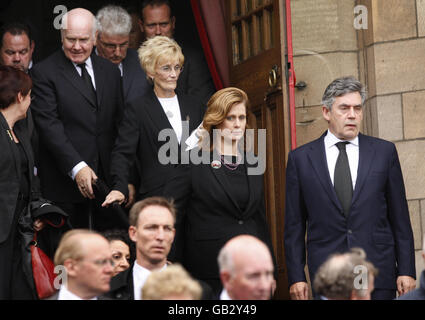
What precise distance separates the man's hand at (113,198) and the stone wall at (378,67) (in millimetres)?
1941

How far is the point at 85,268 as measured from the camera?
5496 mm

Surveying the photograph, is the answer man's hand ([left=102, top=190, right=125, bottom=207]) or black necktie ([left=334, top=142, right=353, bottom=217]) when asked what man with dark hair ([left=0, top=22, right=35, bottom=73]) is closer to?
man's hand ([left=102, top=190, right=125, bottom=207])

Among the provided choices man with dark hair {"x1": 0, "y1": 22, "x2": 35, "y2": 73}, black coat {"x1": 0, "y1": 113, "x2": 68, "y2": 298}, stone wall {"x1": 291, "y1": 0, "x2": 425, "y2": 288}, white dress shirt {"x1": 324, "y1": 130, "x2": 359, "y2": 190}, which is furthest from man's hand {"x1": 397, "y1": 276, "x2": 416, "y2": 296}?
man with dark hair {"x1": 0, "y1": 22, "x2": 35, "y2": 73}

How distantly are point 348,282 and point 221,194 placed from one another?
178 cm

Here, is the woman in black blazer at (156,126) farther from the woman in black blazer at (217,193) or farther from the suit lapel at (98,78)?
the suit lapel at (98,78)

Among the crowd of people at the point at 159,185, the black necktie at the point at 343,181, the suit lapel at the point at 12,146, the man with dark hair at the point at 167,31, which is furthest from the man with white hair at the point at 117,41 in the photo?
the black necktie at the point at 343,181

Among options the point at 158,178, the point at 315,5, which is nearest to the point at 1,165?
the point at 158,178

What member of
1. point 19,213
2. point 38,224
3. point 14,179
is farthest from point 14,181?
point 38,224

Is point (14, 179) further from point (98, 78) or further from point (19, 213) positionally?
point (98, 78)

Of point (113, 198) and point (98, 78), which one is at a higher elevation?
point (98, 78)

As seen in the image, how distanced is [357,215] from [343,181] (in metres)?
0.27

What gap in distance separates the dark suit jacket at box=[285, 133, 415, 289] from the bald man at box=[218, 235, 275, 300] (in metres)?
1.53

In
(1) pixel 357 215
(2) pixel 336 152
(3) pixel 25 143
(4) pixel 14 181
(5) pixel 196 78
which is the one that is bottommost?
(1) pixel 357 215

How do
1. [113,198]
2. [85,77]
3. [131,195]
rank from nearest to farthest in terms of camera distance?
[113,198], [131,195], [85,77]
